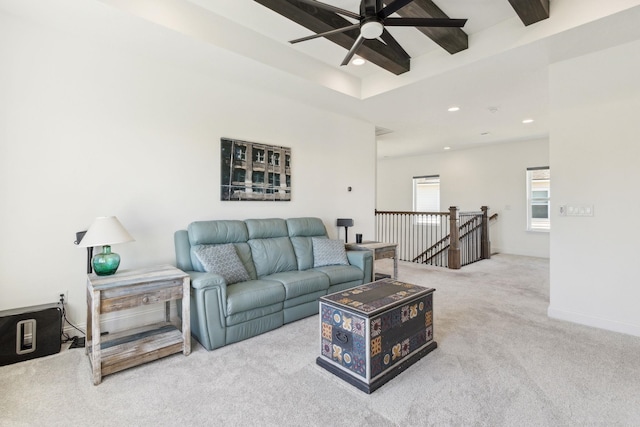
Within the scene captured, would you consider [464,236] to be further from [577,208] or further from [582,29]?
[582,29]

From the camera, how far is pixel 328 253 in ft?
12.4

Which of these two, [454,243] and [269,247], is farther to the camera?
[454,243]

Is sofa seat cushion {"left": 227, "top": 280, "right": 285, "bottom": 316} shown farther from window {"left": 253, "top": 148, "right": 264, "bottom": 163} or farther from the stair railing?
the stair railing

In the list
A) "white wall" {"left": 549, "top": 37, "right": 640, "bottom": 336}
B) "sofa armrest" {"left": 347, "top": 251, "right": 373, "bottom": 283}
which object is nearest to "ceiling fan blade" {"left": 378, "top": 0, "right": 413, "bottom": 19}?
"white wall" {"left": 549, "top": 37, "right": 640, "bottom": 336}

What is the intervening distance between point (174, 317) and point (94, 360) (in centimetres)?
111

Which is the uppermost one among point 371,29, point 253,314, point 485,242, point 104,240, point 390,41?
point 390,41

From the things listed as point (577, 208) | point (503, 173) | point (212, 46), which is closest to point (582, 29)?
point (577, 208)

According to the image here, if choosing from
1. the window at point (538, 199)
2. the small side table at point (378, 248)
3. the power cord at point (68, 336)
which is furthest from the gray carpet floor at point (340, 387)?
the window at point (538, 199)

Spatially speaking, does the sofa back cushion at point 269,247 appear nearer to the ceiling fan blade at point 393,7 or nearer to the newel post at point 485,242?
the ceiling fan blade at point 393,7

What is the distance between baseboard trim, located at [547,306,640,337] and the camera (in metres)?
2.83

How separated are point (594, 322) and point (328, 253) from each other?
2.73 metres

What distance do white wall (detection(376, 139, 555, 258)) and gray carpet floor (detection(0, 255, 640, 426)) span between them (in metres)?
4.60

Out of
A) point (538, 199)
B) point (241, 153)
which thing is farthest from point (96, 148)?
point (538, 199)

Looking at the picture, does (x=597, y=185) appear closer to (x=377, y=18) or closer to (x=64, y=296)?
(x=377, y=18)
